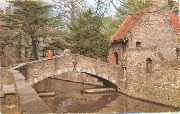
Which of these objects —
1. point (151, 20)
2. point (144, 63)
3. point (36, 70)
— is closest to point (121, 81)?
point (144, 63)

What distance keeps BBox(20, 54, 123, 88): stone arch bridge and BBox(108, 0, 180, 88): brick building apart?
851 mm

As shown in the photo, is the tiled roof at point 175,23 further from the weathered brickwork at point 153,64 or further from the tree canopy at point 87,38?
the tree canopy at point 87,38

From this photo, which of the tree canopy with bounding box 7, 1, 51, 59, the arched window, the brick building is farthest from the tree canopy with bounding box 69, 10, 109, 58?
the arched window

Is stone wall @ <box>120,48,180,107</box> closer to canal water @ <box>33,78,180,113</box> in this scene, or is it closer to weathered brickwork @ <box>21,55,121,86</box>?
canal water @ <box>33,78,180,113</box>

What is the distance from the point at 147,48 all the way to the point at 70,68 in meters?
5.88

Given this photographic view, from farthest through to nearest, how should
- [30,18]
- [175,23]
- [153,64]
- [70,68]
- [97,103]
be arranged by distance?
[30,18]
[175,23]
[70,68]
[97,103]
[153,64]

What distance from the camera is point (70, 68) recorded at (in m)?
22.4

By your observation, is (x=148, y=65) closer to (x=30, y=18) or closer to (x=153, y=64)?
(x=153, y=64)

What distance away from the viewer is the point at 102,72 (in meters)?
23.5

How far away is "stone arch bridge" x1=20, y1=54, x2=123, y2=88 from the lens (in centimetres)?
2092

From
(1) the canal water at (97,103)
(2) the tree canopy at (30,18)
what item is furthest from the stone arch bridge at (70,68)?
(2) the tree canopy at (30,18)

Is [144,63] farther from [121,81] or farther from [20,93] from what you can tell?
[20,93]

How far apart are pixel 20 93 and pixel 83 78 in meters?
23.1

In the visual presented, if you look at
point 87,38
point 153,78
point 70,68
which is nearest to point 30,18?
point 87,38
